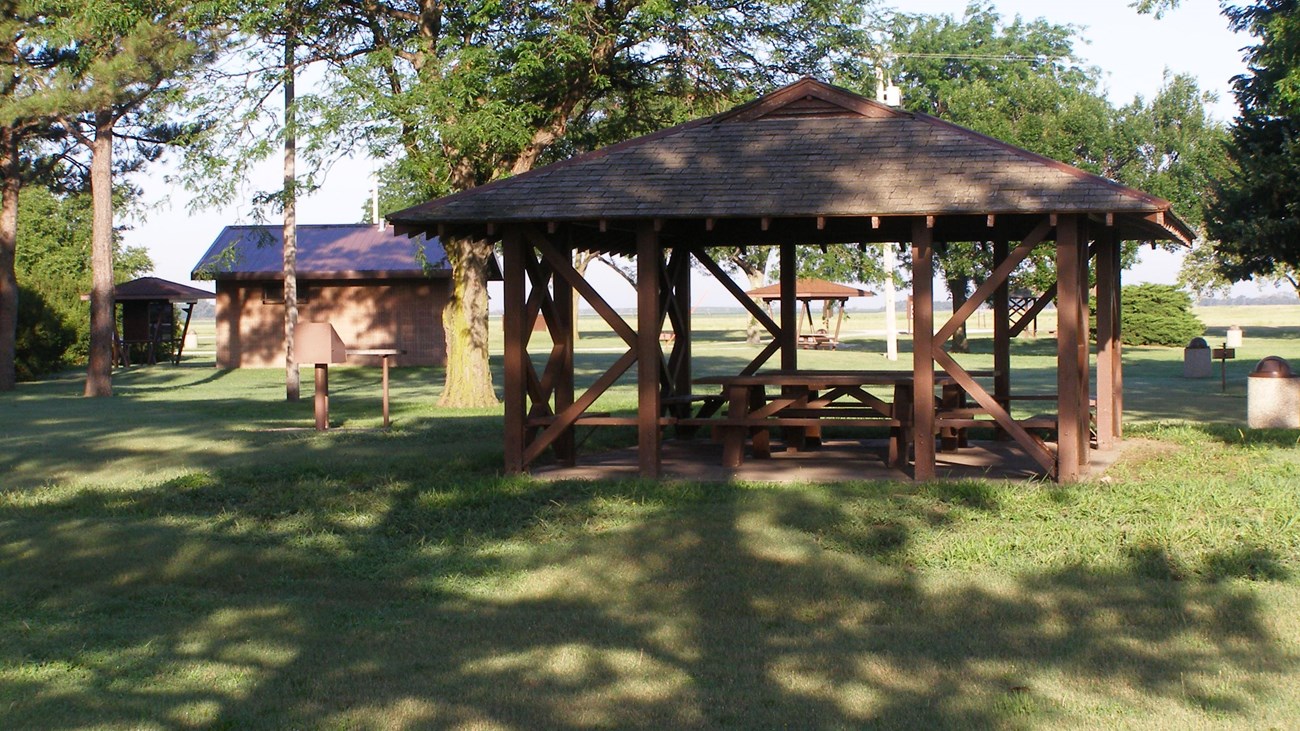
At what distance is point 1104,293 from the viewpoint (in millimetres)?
14766

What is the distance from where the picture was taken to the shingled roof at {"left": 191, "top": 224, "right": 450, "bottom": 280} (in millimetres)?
38969

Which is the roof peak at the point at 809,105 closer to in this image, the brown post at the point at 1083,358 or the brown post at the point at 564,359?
the brown post at the point at 1083,358

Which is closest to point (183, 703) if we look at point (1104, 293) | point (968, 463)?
point (968, 463)

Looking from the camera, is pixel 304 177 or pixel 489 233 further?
pixel 304 177

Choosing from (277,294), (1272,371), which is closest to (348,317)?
(277,294)

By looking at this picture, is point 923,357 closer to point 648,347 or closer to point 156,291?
point 648,347

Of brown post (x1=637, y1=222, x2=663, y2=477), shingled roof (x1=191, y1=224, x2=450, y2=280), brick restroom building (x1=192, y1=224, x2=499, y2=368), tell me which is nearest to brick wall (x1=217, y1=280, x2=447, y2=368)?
brick restroom building (x1=192, y1=224, x2=499, y2=368)

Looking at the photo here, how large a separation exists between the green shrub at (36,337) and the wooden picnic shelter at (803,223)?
2498 centimetres

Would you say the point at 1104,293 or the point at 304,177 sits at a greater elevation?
the point at 304,177

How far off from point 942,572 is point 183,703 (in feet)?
16.3

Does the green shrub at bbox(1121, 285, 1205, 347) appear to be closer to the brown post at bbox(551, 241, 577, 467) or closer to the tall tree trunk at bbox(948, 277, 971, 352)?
the tall tree trunk at bbox(948, 277, 971, 352)

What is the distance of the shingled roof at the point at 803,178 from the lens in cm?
1180

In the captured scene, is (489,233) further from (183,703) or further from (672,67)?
(672,67)

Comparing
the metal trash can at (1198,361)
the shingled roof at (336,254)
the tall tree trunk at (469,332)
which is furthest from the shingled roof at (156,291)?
the metal trash can at (1198,361)
